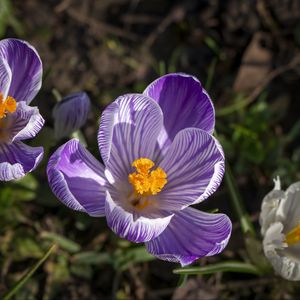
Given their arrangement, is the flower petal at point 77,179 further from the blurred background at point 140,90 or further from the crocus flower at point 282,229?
the crocus flower at point 282,229

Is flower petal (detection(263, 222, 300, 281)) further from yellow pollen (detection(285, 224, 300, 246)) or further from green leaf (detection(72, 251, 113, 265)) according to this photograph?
green leaf (detection(72, 251, 113, 265))

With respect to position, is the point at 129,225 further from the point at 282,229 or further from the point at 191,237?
the point at 282,229

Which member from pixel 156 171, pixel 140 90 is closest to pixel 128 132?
pixel 156 171

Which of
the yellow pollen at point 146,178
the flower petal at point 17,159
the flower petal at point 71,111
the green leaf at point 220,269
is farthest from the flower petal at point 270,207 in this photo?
the flower petal at point 17,159

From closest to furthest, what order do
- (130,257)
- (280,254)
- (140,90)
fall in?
(280,254)
(130,257)
(140,90)

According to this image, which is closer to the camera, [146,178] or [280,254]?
[146,178]

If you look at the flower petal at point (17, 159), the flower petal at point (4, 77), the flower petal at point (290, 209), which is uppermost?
the flower petal at point (4, 77)

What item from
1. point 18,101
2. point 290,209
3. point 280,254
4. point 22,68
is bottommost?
point 280,254
